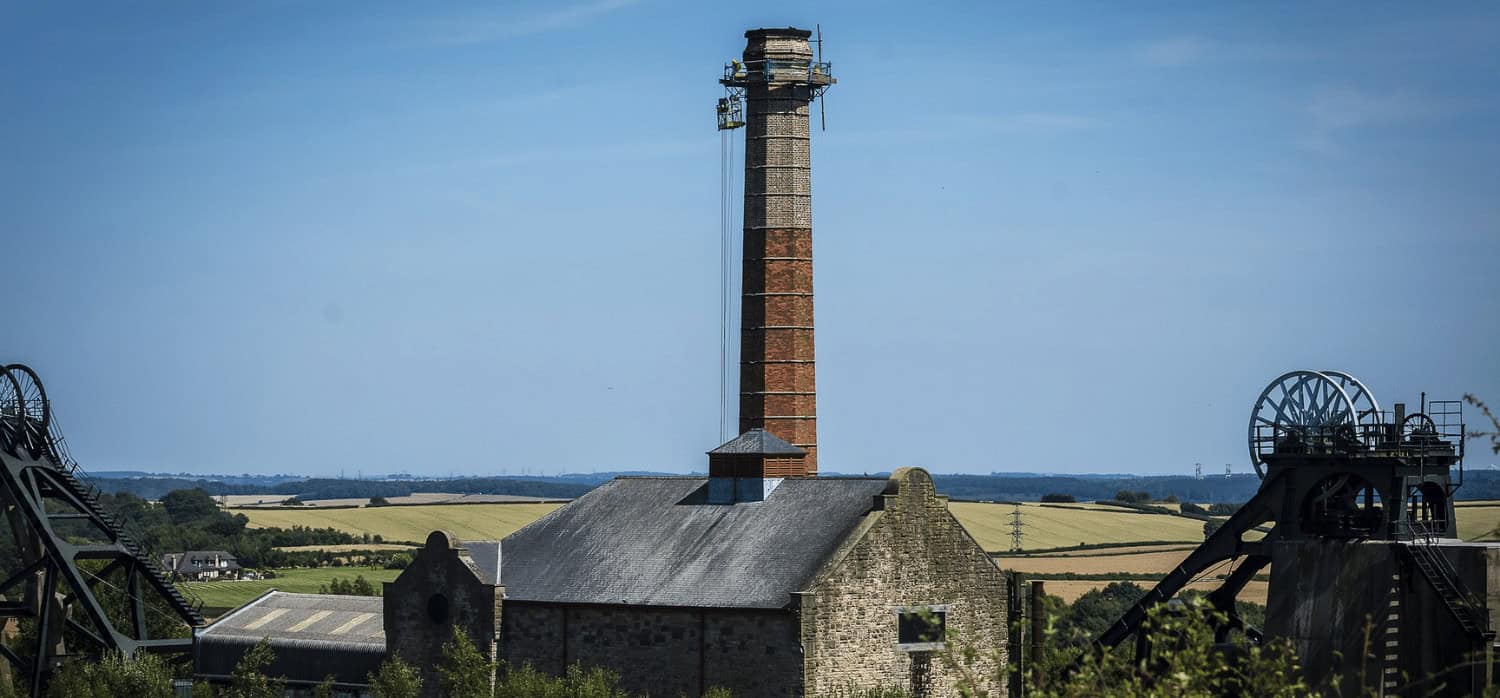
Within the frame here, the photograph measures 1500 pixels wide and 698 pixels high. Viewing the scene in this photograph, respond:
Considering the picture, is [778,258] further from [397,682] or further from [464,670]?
[397,682]

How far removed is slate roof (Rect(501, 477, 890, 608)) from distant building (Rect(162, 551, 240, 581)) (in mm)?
72588

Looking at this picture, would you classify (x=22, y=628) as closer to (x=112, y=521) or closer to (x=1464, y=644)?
(x=112, y=521)

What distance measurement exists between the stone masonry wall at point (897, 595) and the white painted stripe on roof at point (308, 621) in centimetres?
1829

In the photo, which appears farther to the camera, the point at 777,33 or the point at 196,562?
the point at 196,562

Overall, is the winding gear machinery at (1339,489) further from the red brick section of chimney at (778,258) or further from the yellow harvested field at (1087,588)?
the yellow harvested field at (1087,588)

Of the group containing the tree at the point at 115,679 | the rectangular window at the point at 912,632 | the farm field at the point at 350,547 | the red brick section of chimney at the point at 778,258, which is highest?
the red brick section of chimney at the point at 778,258

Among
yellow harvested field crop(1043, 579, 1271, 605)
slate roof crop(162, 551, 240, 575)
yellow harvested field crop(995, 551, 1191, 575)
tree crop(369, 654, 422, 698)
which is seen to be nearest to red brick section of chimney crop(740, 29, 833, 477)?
tree crop(369, 654, 422, 698)

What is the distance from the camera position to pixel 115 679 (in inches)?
2099

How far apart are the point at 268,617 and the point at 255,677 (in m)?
5.81

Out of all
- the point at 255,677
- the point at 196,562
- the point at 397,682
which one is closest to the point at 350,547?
the point at 196,562

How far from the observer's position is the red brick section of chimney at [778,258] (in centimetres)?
6012

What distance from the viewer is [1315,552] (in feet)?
160

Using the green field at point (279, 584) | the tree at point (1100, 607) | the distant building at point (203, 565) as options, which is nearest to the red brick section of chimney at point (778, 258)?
the tree at point (1100, 607)

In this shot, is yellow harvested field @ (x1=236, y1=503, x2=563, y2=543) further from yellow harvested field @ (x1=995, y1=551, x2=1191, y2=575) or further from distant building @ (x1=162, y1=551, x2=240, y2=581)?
yellow harvested field @ (x1=995, y1=551, x2=1191, y2=575)
